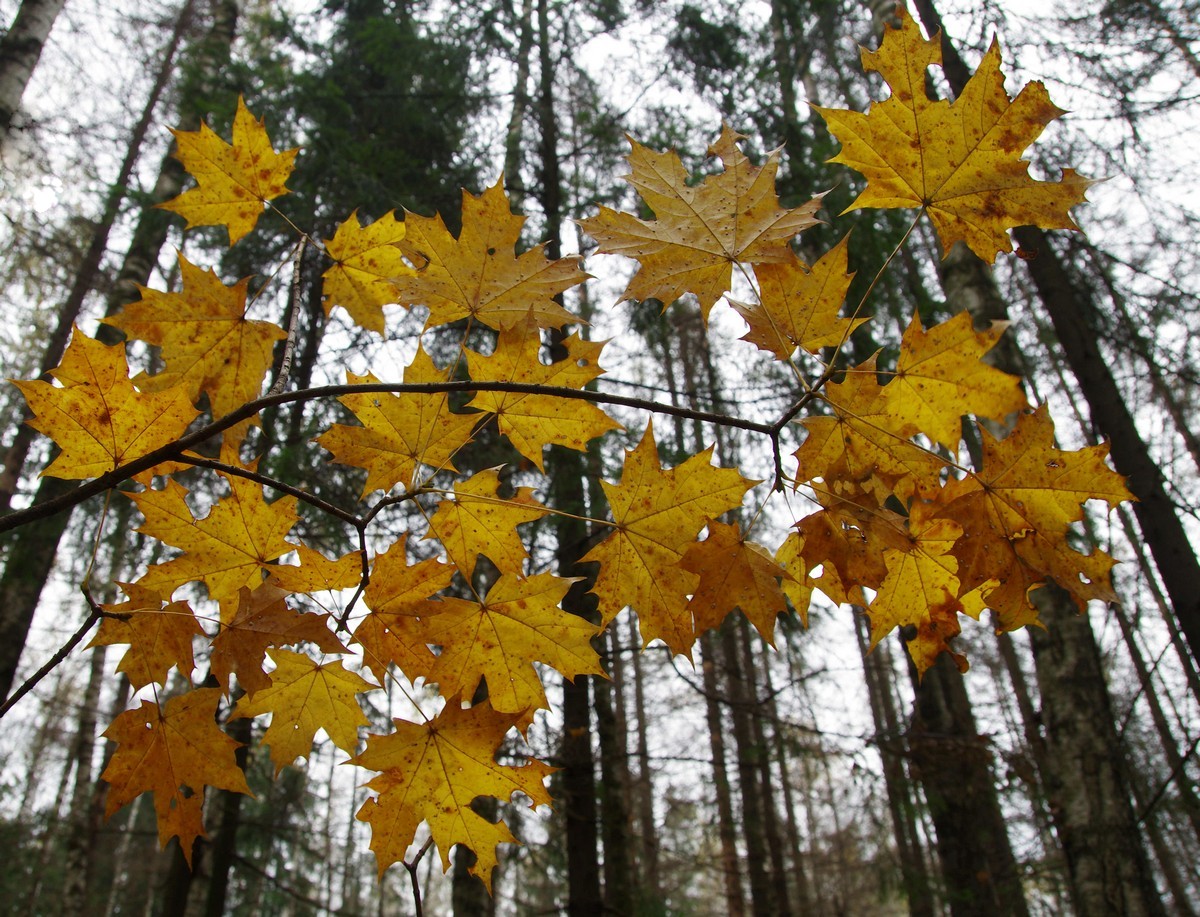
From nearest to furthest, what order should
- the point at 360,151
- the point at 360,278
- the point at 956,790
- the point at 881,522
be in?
the point at 881,522
the point at 360,278
the point at 956,790
the point at 360,151

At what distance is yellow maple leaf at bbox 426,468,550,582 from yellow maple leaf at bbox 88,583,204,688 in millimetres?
366

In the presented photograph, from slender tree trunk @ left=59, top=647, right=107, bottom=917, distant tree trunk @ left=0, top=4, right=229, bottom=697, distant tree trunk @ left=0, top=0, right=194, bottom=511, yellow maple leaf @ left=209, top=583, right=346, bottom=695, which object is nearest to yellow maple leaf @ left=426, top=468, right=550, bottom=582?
yellow maple leaf @ left=209, top=583, right=346, bottom=695

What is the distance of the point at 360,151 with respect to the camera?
5.64 meters

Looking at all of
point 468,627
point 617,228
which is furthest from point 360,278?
point 468,627

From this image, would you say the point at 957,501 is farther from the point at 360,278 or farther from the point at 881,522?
the point at 360,278

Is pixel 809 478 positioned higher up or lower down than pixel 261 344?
lower down

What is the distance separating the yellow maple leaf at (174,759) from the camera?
103cm

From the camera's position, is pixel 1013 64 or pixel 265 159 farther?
pixel 1013 64

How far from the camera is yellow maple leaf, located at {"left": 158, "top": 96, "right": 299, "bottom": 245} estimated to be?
4.26 ft

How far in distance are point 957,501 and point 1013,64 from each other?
15.4 ft

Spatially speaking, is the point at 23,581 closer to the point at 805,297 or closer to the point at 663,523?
the point at 663,523

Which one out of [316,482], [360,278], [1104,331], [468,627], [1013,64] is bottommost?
[468,627]

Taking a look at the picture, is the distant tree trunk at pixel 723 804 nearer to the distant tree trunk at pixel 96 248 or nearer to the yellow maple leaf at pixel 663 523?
the distant tree trunk at pixel 96 248

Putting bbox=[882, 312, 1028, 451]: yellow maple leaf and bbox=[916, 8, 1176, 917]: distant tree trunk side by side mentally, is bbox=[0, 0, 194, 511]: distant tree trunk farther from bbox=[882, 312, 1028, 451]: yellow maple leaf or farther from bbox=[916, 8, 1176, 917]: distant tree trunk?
bbox=[916, 8, 1176, 917]: distant tree trunk
